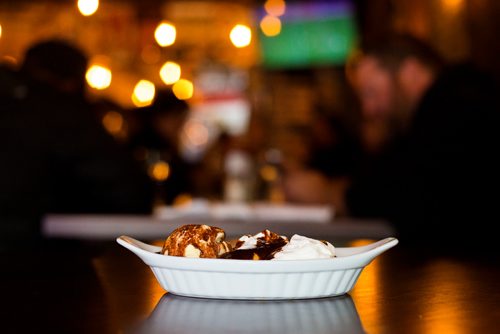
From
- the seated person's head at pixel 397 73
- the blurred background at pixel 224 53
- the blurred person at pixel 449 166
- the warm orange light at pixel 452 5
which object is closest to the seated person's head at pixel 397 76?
the seated person's head at pixel 397 73

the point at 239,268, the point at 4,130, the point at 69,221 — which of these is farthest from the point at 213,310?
the point at 4,130

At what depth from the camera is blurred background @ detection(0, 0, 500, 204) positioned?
796 centimetres

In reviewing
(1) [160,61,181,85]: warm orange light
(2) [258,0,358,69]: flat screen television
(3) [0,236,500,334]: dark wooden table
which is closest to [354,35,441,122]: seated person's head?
(3) [0,236,500,334]: dark wooden table

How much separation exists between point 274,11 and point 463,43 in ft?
15.1

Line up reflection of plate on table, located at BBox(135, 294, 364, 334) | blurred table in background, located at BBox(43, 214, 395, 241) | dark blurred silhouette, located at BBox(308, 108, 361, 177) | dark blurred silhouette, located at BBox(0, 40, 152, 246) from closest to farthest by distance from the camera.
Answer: reflection of plate on table, located at BBox(135, 294, 364, 334) < blurred table in background, located at BBox(43, 214, 395, 241) < dark blurred silhouette, located at BBox(0, 40, 152, 246) < dark blurred silhouette, located at BBox(308, 108, 361, 177)

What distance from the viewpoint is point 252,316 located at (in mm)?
916

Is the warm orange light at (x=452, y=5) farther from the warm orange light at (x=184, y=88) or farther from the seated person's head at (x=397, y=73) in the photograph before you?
the warm orange light at (x=184, y=88)

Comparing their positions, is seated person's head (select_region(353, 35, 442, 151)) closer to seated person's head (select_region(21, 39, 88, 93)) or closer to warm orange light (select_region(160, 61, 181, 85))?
seated person's head (select_region(21, 39, 88, 93))

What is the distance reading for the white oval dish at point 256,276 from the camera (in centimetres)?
98

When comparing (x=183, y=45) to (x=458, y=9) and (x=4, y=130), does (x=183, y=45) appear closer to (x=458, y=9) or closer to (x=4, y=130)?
(x=458, y=9)

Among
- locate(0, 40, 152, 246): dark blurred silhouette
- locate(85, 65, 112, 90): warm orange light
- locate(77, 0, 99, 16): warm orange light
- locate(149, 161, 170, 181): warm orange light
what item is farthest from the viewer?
locate(85, 65, 112, 90): warm orange light

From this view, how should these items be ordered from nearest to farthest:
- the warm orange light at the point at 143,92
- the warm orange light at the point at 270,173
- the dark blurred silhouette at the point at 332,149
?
the warm orange light at the point at 270,173
the dark blurred silhouette at the point at 332,149
the warm orange light at the point at 143,92

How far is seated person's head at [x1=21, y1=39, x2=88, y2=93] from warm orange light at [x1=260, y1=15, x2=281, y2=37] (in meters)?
5.52

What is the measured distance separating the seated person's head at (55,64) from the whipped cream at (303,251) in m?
2.45
